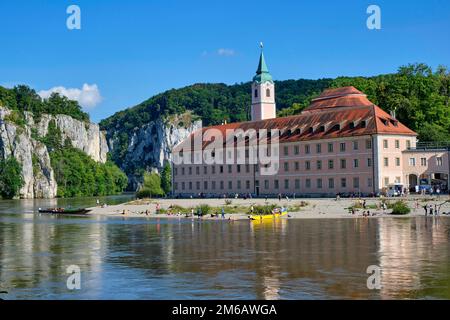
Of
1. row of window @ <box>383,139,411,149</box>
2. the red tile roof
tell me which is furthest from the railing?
the red tile roof

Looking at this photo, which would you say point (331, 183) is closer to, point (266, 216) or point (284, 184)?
point (284, 184)

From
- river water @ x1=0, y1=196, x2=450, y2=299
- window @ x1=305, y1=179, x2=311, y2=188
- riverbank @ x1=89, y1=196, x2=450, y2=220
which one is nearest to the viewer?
river water @ x1=0, y1=196, x2=450, y2=299

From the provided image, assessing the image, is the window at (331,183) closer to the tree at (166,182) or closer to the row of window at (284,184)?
the row of window at (284,184)

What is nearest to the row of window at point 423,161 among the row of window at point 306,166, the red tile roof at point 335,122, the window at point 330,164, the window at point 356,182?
the red tile roof at point 335,122

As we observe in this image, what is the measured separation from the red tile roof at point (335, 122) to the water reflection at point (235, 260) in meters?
31.3

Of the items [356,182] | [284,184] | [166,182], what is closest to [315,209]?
[356,182]

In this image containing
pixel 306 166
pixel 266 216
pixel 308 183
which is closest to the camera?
pixel 266 216

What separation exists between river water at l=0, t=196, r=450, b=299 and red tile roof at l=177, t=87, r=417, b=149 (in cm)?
3161

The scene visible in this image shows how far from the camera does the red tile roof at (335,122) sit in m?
93.6

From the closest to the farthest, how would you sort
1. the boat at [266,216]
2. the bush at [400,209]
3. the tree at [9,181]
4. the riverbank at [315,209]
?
the bush at [400,209], the boat at [266,216], the riverbank at [315,209], the tree at [9,181]

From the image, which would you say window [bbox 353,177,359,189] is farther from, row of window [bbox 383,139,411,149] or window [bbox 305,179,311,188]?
window [bbox 305,179,311,188]

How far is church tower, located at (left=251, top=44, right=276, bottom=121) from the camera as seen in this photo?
130 metres

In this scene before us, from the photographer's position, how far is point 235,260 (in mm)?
39531

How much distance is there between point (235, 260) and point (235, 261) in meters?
0.44
